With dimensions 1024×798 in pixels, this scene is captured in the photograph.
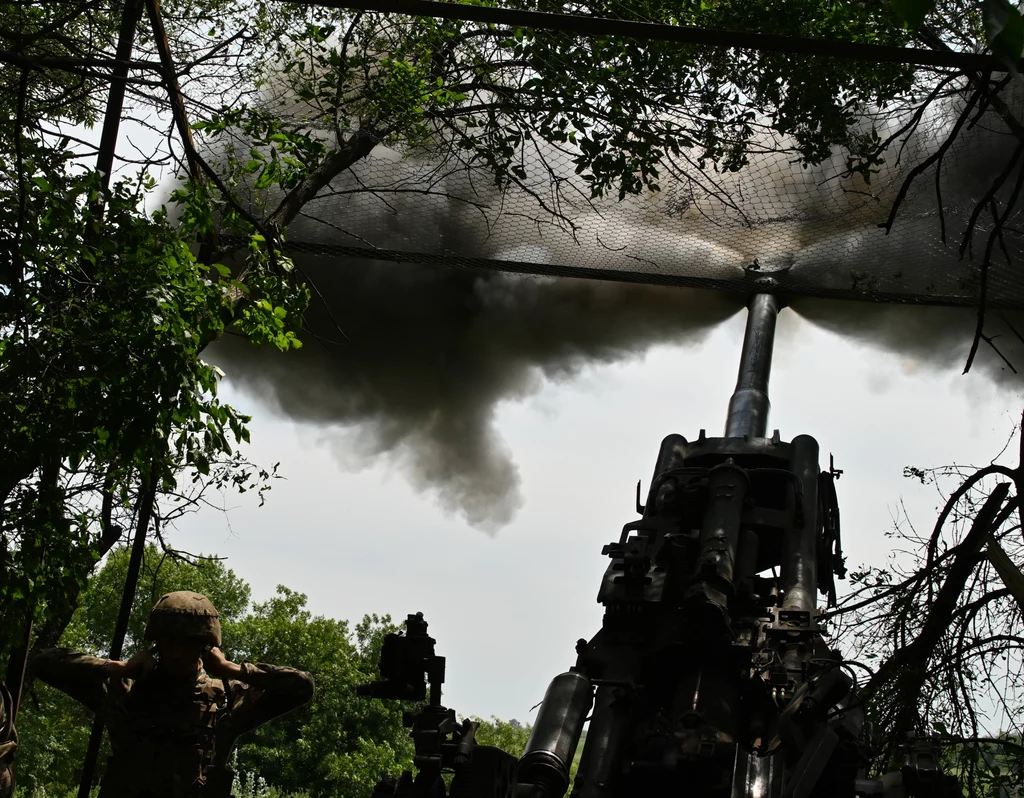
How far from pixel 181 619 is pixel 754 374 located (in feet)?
21.6

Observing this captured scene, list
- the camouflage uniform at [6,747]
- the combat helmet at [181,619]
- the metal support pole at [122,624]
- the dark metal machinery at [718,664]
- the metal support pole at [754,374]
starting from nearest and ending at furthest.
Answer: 1. the combat helmet at [181,619]
2. the camouflage uniform at [6,747]
3. the metal support pole at [122,624]
4. the dark metal machinery at [718,664]
5. the metal support pole at [754,374]

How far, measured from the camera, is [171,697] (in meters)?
4.79

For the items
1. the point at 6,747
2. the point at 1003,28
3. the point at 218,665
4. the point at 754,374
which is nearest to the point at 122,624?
the point at 6,747

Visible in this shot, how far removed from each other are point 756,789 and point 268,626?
25.1 meters

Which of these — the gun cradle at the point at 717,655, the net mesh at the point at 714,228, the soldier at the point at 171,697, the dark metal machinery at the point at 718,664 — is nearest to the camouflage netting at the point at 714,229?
the net mesh at the point at 714,228

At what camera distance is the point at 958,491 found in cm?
858

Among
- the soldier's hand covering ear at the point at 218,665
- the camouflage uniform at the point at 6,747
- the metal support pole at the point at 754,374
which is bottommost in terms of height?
the camouflage uniform at the point at 6,747

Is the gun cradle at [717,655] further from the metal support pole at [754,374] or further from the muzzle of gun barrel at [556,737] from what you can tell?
the metal support pole at [754,374]

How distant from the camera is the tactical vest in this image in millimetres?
4656

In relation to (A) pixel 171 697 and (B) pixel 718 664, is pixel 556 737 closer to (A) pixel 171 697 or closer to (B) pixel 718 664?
(B) pixel 718 664

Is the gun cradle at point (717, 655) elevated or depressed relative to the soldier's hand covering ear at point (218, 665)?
elevated

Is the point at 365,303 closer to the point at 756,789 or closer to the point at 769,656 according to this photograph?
the point at 769,656

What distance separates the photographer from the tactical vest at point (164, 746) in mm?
4656

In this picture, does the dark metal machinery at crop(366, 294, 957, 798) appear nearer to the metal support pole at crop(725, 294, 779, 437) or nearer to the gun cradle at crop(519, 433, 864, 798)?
the gun cradle at crop(519, 433, 864, 798)
